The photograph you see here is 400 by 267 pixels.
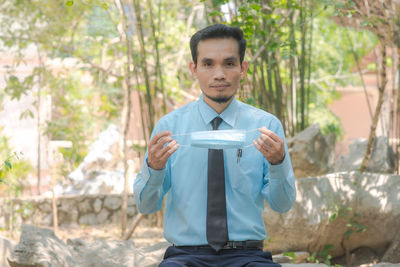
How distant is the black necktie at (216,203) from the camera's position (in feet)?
6.24

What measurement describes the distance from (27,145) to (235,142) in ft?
32.1

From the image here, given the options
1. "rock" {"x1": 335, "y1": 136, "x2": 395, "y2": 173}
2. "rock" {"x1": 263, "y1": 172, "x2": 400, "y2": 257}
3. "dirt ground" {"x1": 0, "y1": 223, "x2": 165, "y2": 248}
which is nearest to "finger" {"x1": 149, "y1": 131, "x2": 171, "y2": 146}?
"rock" {"x1": 263, "y1": 172, "x2": 400, "y2": 257}

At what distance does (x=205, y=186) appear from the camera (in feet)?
6.56

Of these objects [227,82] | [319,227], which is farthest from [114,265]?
Answer: [319,227]

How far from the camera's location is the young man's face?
1967 mm

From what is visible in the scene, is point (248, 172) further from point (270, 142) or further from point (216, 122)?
point (270, 142)

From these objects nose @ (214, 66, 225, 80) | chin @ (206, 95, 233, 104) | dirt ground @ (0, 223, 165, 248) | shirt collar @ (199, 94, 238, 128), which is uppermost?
nose @ (214, 66, 225, 80)

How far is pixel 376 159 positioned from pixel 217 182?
369 cm

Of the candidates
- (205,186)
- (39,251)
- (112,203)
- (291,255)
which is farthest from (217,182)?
(112,203)

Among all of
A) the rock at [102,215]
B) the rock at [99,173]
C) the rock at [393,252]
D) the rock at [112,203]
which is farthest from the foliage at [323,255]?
the rock at [99,173]

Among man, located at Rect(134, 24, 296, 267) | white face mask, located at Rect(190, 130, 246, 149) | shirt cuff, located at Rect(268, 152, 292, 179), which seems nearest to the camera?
white face mask, located at Rect(190, 130, 246, 149)

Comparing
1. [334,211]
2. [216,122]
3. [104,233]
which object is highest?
[216,122]

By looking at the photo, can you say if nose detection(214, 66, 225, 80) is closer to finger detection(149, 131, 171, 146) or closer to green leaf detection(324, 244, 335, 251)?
finger detection(149, 131, 171, 146)

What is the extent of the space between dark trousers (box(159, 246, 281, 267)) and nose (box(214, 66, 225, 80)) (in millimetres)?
665
